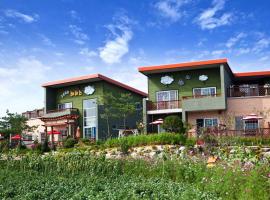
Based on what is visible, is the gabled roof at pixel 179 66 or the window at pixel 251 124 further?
the gabled roof at pixel 179 66

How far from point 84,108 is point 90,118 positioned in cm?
121

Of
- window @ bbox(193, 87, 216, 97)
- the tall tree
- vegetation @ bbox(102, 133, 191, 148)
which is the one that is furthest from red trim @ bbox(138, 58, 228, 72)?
vegetation @ bbox(102, 133, 191, 148)

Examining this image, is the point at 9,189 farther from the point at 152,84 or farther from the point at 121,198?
the point at 152,84

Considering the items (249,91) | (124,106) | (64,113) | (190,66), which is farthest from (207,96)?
(64,113)

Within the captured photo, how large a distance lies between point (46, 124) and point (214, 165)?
26.5 m

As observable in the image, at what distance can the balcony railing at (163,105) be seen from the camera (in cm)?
2889

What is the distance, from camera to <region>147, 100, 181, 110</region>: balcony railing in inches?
1137

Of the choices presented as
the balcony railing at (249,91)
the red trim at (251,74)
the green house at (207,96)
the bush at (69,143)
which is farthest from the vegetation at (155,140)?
the red trim at (251,74)

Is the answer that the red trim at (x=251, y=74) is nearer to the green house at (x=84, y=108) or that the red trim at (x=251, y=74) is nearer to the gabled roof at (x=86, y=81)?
the green house at (x=84, y=108)

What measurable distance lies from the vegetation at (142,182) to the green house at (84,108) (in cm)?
1793

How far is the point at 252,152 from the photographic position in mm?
10727

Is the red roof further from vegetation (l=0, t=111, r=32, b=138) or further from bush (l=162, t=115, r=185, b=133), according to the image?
vegetation (l=0, t=111, r=32, b=138)

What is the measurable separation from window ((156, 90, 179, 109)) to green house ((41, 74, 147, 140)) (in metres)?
3.99

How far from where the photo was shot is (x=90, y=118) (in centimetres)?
3284
